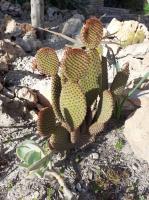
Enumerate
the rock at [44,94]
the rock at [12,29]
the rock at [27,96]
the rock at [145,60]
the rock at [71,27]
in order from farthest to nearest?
the rock at [71,27] → the rock at [12,29] → the rock at [145,60] → the rock at [44,94] → the rock at [27,96]

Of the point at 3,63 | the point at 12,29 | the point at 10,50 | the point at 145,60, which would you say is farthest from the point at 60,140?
the point at 12,29

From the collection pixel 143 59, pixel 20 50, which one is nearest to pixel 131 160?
pixel 143 59

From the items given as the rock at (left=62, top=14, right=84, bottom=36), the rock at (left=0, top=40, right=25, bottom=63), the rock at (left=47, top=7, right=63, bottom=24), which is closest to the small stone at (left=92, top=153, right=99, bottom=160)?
the rock at (left=0, top=40, right=25, bottom=63)

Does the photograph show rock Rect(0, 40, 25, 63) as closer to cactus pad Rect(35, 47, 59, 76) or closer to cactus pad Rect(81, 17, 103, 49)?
cactus pad Rect(35, 47, 59, 76)

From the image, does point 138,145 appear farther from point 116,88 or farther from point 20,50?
point 20,50

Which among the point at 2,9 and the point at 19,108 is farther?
the point at 2,9

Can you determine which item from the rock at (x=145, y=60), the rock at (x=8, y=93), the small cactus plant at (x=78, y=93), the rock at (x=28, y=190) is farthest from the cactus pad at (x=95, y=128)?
the rock at (x=145, y=60)

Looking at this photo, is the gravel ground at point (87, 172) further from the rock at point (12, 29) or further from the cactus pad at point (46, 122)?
the rock at point (12, 29)
